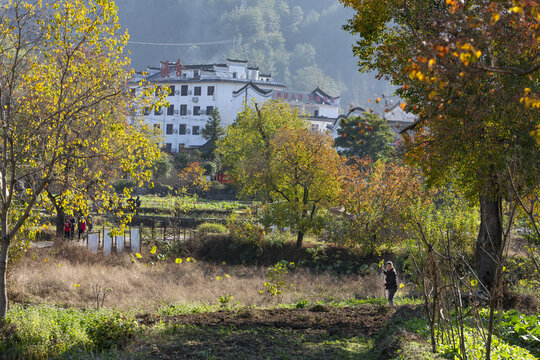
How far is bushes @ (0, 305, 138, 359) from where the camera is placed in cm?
944

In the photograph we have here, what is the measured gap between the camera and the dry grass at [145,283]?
16.4 meters

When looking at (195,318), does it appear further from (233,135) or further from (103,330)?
(233,135)

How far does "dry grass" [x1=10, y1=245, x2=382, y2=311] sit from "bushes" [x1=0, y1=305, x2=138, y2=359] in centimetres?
356

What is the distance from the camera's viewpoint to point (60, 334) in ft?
32.5

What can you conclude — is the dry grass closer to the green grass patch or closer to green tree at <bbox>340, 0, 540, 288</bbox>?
the green grass patch

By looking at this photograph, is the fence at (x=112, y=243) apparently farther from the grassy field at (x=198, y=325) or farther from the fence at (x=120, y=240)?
the grassy field at (x=198, y=325)

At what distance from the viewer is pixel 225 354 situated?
9.34 metres

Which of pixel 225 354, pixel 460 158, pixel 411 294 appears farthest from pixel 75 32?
pixel 411 294

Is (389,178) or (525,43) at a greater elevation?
(525,43)

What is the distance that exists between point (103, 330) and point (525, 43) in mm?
9257

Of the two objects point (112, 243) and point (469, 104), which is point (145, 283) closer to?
point (112, 243)

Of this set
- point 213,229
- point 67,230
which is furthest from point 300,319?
point 213,229

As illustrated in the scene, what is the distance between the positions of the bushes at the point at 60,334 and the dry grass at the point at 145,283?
3.56 m

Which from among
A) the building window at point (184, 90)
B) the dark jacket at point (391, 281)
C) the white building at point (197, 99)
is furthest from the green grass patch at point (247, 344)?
the building window at point (184, 90)
